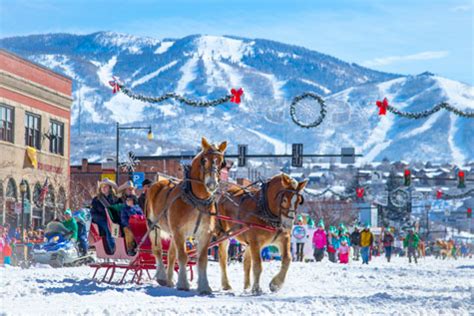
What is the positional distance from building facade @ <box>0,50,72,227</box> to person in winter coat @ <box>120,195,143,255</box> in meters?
29.6

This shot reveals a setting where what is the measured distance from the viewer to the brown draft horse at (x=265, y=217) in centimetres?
2095

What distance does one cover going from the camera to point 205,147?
19.8m

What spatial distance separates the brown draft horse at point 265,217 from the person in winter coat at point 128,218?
1.62 m

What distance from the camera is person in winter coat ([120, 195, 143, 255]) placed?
71.0 feet

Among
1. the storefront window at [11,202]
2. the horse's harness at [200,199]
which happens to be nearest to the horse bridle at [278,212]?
the horse's harness at [200,199]

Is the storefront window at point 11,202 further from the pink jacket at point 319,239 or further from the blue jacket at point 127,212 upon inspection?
the blue jacket at point 127,212

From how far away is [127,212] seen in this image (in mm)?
21969

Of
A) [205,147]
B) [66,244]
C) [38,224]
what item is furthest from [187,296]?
[38,224]

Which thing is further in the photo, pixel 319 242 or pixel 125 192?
pixel 319 242

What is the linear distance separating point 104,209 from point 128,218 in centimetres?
55

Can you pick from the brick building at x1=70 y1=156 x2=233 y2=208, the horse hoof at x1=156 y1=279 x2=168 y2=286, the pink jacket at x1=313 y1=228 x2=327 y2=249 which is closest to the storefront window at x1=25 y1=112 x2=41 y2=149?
the brick building at x1=70 y1=156 x2=233 y2=208

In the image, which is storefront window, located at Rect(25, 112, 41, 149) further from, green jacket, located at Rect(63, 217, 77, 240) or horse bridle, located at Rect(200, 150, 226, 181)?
horse bridle, located at Rect(200, 150, 226, 181)

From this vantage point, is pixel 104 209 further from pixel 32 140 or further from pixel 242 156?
pixel 32 140

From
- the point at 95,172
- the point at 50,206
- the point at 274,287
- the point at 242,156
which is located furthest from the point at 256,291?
the point at 95,172
